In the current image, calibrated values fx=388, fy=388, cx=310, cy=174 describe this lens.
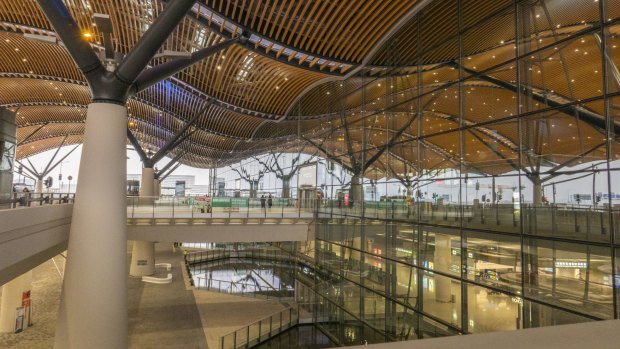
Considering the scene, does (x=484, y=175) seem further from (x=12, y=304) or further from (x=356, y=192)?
(x=12, y=304)

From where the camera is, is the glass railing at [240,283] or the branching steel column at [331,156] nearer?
the branching steel column at [331,156]

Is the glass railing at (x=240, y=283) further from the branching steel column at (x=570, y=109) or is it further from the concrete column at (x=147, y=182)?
the branching steel column at (x=570, y=109)

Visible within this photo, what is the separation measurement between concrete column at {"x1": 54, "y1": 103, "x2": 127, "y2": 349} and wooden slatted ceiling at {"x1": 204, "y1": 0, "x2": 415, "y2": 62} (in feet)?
24.0

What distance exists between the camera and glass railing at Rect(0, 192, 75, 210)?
8.17 metres

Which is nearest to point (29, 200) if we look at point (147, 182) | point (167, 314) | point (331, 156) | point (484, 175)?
point (167, 314)

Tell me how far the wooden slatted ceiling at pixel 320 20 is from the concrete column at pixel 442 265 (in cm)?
834

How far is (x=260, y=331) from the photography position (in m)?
16.8

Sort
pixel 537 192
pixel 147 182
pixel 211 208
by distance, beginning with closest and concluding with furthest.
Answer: pixel 537 192 < pixel 211 208 < pixel 147 182

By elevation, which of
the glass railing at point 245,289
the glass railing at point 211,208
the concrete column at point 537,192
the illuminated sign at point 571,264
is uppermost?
the concrete column at point 537,192

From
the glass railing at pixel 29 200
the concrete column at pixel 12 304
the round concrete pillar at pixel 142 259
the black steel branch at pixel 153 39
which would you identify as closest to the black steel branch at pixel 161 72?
the black steel branch at pixel 153 39

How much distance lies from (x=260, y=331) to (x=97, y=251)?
910cm

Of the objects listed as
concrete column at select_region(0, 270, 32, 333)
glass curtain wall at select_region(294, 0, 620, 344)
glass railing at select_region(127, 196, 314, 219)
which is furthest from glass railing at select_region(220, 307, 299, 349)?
concrete column at select_region(0, 270, 32, 333)

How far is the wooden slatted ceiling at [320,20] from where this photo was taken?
14281 millimetres

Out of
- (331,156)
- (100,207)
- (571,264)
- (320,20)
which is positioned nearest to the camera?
(571,264)
